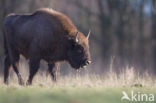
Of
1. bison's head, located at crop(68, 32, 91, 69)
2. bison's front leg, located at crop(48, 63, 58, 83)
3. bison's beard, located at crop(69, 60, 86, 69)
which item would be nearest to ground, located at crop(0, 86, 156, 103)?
bison's head, located at crop(68, 32, 91, 69)

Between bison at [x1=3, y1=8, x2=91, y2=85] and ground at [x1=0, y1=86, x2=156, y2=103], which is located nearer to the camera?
ground at [x1=0, y1=86, x2=156, y2=103]

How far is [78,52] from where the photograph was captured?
1358 centimetres

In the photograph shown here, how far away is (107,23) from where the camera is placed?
31.6 metres

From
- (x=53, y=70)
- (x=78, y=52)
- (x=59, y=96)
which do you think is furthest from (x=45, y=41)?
(x=59, y=96)

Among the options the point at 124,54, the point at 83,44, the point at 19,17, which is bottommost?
the point at 124,54

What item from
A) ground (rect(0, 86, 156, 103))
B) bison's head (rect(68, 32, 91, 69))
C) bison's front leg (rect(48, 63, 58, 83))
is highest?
bison's head (rect(68, 32, 91, 69))

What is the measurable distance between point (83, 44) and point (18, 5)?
10.7 meters

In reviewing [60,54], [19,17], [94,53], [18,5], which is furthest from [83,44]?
[94,53]

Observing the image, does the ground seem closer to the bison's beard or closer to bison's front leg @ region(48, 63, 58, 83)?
the bison's beard

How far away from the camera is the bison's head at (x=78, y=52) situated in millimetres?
13422

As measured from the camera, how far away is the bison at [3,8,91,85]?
13.2 m

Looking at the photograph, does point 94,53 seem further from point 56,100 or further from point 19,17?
point 56,100

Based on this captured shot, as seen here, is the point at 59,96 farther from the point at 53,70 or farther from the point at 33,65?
the point at 53,70

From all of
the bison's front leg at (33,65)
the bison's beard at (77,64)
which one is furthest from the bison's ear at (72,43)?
the bison's front leg at (33,65)
